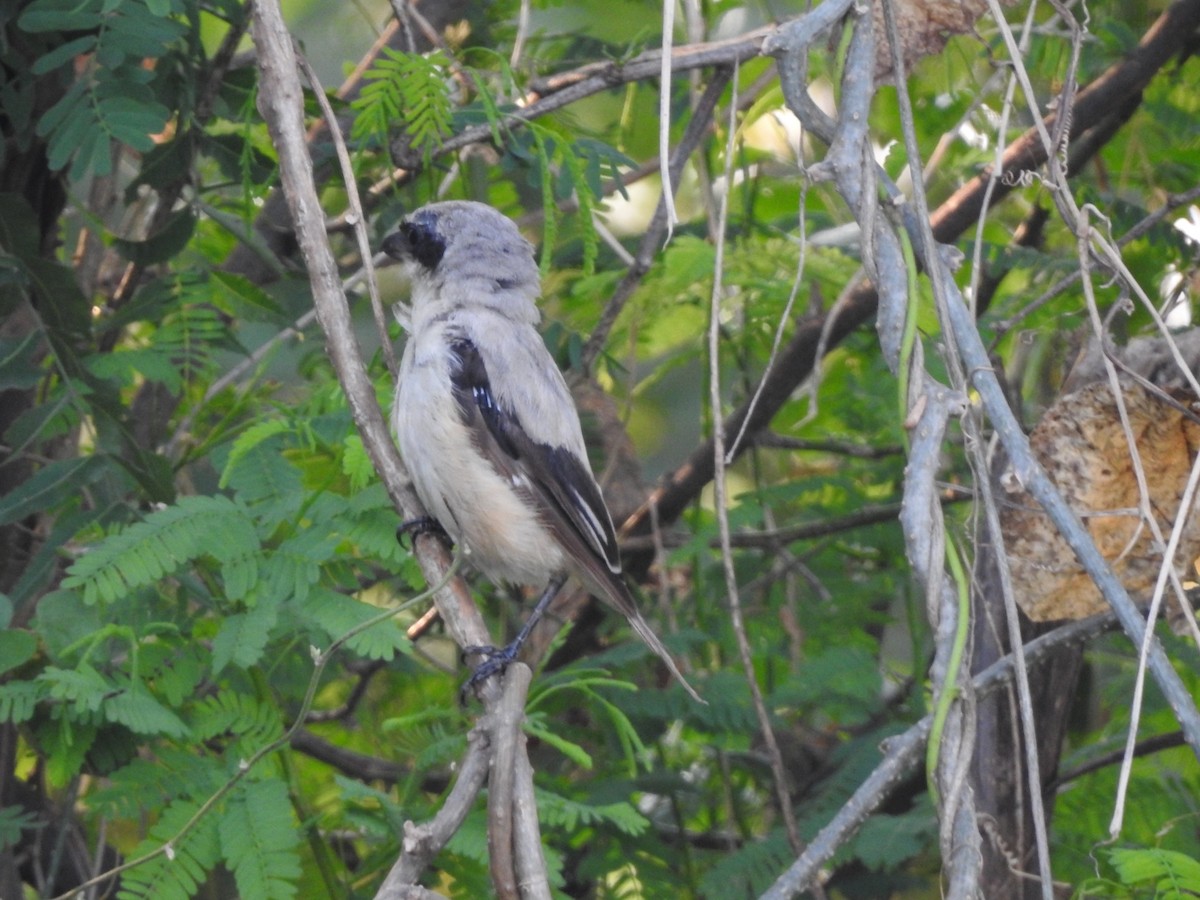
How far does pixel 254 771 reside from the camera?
314cm

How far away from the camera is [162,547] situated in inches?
118

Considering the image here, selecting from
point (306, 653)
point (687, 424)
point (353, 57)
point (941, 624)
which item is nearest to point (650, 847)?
point (306, 653)

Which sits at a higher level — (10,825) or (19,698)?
(19,698)

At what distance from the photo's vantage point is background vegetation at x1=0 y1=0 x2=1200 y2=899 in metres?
3.02

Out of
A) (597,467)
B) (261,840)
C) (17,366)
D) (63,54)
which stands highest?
(63,54)

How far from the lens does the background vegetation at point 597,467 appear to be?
3018 millimetres

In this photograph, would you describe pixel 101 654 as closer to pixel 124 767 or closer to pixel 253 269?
pixel 124 767

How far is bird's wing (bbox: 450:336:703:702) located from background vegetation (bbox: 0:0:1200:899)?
338 mm

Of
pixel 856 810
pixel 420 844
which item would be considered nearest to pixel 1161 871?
pixel 856 810

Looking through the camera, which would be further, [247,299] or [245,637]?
[247,299]

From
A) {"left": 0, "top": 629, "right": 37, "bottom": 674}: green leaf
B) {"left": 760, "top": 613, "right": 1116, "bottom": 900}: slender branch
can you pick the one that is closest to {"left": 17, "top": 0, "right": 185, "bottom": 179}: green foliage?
{"left": 0, "top": 629, "right": 37, "bottom": 674}: green leaf

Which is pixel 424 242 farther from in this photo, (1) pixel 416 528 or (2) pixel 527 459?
(1) pixel 416 528

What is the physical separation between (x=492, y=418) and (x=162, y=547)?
104 cm

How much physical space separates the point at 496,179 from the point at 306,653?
2004mm
